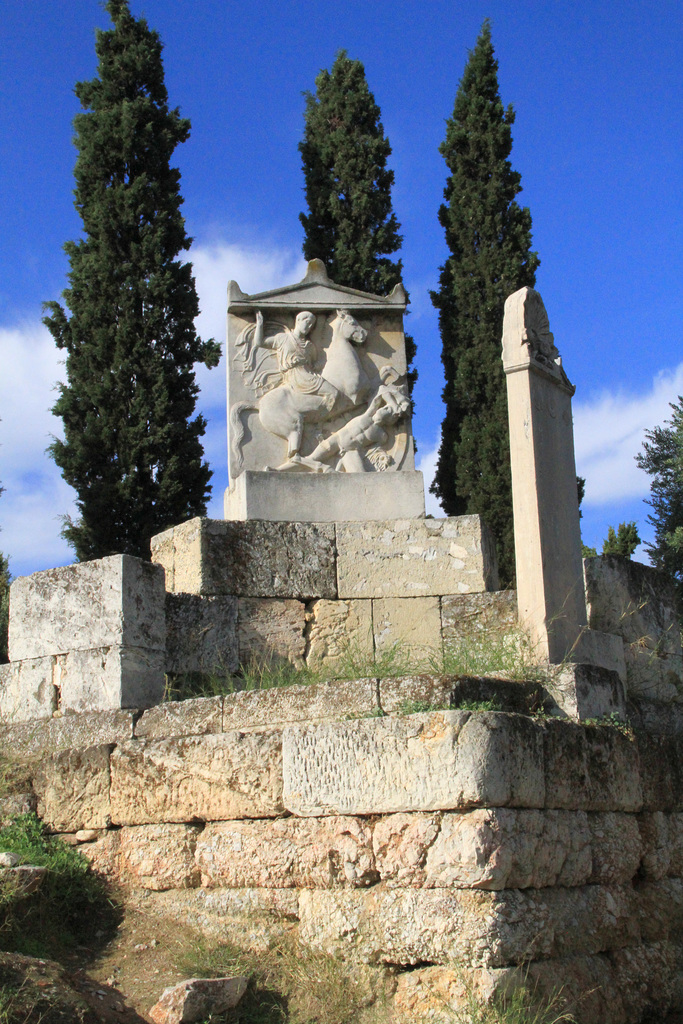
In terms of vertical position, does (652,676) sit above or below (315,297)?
below

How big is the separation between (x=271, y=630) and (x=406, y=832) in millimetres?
2359

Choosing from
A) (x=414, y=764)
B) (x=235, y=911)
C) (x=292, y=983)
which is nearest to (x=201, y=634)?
(x=235, y=911)

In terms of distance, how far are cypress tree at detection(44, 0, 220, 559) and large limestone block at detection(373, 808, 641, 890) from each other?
25.4ft

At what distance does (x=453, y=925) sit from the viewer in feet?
13.6

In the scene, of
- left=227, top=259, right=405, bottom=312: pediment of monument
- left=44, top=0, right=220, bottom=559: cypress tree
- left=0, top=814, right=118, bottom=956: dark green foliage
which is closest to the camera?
left=0, top=814, right=118, bottom=956: dark green foliage

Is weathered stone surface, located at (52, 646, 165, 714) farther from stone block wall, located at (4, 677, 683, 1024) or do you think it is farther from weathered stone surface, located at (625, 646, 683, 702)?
weathered stone surface, located at (625, 646, 683, 702)

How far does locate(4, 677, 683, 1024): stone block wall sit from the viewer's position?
4230 mm

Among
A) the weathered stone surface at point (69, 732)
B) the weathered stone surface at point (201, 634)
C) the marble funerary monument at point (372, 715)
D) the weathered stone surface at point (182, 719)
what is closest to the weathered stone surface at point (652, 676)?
the marble funerary monument at point (372, 715)

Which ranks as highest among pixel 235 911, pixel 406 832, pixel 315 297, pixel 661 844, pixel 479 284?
pixel 479 284

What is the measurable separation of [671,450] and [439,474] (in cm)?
831

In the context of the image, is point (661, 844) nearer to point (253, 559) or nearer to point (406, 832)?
point (406, 832)

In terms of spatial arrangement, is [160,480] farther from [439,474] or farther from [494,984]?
[494,984]

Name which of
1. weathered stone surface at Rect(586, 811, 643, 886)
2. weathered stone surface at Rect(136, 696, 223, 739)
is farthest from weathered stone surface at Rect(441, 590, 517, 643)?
weathered stone surface at Rect(136, 696, 223, 739)

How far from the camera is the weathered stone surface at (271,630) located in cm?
643
